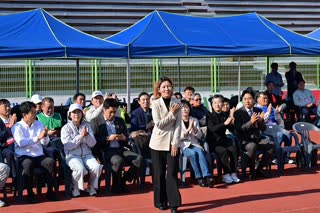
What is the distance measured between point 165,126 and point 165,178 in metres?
0.69

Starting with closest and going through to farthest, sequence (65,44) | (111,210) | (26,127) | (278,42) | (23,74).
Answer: (111,210), (26,127), (65,44), (278,42), (23,74)

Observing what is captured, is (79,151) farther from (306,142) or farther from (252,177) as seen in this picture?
(306,142)

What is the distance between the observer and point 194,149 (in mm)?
10188

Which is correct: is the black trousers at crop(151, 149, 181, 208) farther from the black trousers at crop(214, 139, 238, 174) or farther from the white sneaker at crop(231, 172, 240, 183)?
the white sneaker at crop(231, 172, 240, 183)

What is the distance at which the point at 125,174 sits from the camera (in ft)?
33.0

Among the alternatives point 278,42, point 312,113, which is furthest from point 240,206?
point 312,113

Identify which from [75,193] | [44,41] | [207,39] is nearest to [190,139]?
[75,193]

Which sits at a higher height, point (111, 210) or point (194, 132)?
point (194, 132)

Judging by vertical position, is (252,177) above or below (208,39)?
below

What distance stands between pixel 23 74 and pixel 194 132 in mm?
11002

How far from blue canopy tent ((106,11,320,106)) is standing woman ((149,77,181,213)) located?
13.1 ft

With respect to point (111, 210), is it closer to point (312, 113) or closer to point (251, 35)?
point (251, 35)

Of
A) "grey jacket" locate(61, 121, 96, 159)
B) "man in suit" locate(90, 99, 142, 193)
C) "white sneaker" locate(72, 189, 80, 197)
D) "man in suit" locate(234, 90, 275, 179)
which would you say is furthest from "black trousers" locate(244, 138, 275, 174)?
"white sneaker" locate(72, 189, 80, 197)

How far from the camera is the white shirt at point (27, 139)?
9.27 metres
